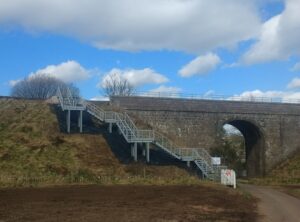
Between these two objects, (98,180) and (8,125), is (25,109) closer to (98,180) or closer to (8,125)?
(8,125)

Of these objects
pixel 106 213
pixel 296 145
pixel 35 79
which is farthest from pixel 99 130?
pixel 35 79

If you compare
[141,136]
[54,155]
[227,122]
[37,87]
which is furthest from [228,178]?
[37,87]

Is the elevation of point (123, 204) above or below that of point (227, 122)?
below

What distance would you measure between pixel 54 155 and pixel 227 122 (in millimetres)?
20474

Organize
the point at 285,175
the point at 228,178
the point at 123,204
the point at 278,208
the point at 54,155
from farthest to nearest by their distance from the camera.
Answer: the point at 285,175 → the point at 54,155 → the point at 228,178 → the point at 278,208 → the point at 123,204

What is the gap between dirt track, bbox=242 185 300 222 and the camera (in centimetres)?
2183

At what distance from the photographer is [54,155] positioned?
141ft

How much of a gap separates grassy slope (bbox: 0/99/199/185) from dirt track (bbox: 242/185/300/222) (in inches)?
339

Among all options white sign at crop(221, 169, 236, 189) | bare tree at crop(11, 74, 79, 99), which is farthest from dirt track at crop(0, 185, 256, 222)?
bare tree at crop(11, 74, 79, 99)

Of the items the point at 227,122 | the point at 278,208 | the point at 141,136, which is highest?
the point at 227,122

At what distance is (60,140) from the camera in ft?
148

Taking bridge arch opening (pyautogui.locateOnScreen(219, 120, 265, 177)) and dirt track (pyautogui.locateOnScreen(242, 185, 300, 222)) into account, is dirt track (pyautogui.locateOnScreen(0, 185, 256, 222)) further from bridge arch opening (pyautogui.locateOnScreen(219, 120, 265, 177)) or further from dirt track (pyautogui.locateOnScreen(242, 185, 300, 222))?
bridge arch opening (pyautogui.locateOnScreen(219, 120, 265, 177))

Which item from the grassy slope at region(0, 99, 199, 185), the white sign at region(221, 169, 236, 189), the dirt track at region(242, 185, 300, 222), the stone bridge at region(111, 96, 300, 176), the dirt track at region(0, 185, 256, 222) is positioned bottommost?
the dirt track at region(242, 185, 300, 222)

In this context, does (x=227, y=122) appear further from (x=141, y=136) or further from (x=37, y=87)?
(x=37, y=87)
